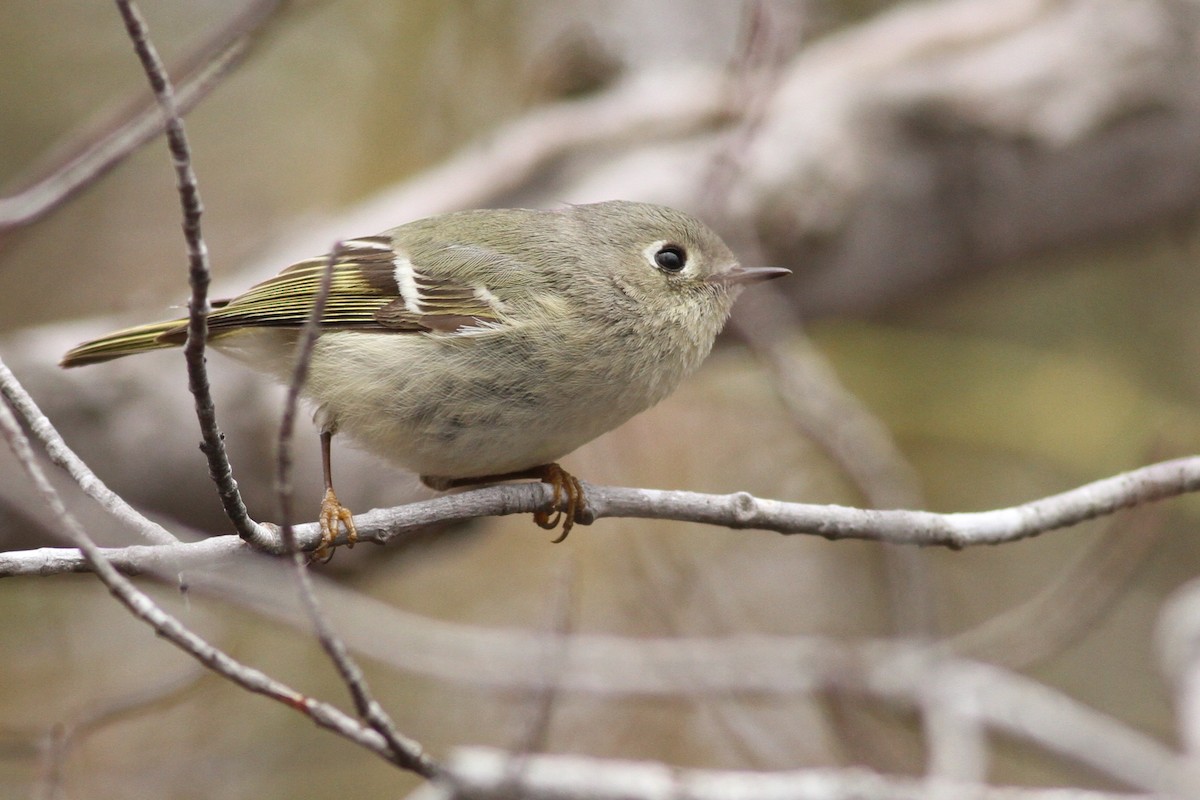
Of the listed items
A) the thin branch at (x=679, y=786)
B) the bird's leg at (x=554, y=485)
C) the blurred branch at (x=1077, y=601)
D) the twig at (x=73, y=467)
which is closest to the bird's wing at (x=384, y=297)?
the bird's leg at (x=554, y=485)

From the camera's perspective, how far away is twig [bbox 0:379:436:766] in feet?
5.24

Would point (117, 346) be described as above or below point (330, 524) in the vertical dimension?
above

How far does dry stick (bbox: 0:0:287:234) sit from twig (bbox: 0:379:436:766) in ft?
2.94

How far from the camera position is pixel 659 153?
5562 millimetres

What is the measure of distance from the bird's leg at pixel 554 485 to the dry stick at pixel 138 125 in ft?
3.42

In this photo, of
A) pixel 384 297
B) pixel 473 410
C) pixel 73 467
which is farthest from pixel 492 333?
pixel 73 467

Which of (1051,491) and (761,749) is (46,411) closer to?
(761,749)

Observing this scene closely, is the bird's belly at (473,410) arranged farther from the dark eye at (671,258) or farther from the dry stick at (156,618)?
the dry stick at (156,618)

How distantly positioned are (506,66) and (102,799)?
436 cm

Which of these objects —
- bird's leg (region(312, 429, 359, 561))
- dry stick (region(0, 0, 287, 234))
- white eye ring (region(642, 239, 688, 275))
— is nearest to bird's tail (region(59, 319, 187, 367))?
dry stick (region(0, 0, 287, 234))

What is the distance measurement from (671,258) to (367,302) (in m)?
0.80

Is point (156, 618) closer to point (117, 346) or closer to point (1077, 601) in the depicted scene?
point (117, 346)

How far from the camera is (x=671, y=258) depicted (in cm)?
307

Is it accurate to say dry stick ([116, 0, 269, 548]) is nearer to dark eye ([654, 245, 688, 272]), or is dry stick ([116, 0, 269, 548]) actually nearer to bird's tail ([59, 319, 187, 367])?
bird's tail ([59, 319, 187, 367])
